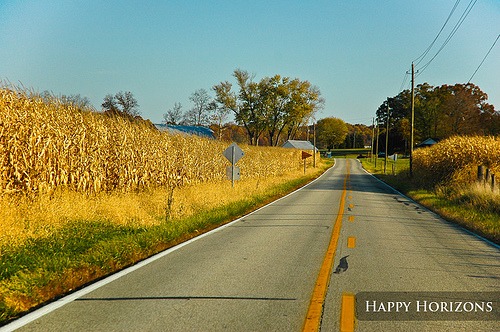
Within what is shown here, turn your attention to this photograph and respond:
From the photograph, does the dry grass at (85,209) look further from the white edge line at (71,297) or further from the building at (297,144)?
the building at (297,144)

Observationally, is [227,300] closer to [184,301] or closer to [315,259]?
[184,301]

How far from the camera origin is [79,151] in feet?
42.1

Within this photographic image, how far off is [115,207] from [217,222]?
10.3 ft

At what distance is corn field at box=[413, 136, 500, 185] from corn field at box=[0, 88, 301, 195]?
14875 mm

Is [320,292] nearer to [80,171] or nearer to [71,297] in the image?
[71,297]

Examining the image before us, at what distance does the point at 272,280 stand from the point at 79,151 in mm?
8564

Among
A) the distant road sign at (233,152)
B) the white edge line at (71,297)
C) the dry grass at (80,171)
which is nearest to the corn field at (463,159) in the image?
the distant road sign at (233,152)

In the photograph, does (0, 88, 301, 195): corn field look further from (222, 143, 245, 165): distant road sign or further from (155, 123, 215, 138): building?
(222, 143, 245, 165): distant road sign

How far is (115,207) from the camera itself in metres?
11.8

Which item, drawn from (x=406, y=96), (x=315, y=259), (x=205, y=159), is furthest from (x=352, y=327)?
(x=406, y=96)

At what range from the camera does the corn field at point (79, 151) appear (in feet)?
34.3

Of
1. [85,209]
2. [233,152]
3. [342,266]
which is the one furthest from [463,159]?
[85,209]

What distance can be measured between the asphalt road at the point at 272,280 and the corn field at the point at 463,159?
1428 cm

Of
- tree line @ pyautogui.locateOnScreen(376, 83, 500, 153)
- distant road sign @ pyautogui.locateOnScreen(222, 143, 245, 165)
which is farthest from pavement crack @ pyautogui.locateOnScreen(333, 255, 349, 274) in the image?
tree line @ pyautogui.locateOnScreen(376, 83, 500, 153)
